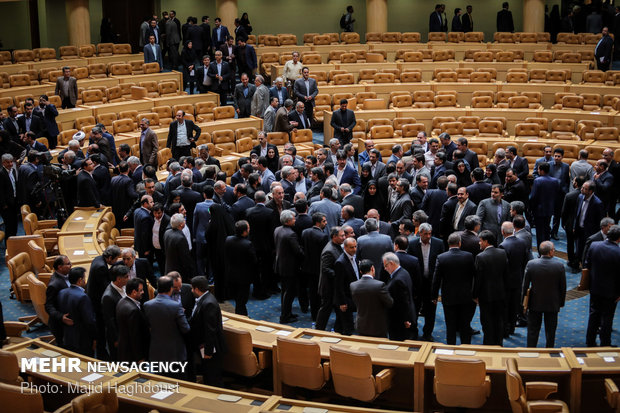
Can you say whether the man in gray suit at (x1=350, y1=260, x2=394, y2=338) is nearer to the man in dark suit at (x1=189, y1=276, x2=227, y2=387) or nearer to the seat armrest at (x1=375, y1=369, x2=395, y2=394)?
the seat armrest at (x1=375, y1=369, x2=395, y2=394)

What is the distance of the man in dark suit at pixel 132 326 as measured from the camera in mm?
7195

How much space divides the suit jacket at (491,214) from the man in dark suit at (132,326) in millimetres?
5112

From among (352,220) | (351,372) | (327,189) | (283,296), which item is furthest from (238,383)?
(327,189)

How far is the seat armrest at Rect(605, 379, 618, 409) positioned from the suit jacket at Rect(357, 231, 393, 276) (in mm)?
3157

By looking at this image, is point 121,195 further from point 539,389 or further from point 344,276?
point 539,389

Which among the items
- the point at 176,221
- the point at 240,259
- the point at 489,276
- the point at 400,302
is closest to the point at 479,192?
the point at 489,276

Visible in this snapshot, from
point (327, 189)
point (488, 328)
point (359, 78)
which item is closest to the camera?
point (488, 328)

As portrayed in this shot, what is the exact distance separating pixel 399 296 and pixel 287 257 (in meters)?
2.13

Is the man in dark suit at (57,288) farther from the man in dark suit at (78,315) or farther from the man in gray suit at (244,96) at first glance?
the man in gray suit at (244,96)

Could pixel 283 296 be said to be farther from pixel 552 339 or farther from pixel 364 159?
pixel 364 159

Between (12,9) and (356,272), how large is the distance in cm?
1924

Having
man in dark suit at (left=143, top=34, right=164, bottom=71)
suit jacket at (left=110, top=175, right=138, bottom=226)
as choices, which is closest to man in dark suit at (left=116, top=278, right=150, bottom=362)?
suit jacket at (left=110, top=175, right=138, bottom=226)

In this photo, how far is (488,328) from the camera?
8727 mm

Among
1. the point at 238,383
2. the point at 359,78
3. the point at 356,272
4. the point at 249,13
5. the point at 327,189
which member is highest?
the point at 249,13
